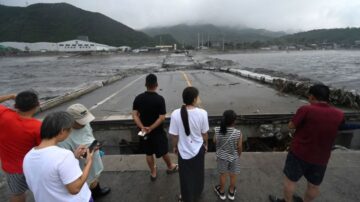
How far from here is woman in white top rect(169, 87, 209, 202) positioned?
305 centimetres

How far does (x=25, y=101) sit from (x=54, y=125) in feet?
2.72

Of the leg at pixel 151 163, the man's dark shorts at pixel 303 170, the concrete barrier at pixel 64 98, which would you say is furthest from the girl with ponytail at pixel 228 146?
the concrete barrier at pixel 64 98

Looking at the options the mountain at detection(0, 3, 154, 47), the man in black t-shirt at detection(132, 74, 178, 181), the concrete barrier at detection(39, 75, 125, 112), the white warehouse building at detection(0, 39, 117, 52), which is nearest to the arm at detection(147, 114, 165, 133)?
the man in black t-shirt at detection(132, 74, 178, 181)

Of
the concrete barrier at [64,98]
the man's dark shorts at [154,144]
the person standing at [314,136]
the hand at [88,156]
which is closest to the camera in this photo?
the hand at [88,156]

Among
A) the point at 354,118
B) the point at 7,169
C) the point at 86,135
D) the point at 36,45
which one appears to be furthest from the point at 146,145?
the point at 36,45

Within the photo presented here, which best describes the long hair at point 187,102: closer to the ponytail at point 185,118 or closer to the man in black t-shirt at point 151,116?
the ponytail at point 185,118

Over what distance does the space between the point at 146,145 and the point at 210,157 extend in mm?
1514

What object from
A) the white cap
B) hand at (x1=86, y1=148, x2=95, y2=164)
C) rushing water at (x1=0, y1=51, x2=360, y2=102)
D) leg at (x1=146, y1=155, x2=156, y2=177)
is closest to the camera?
hand at (x1=86, y1=148, x2=95, y2=164)

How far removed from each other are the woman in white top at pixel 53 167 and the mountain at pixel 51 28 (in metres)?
175

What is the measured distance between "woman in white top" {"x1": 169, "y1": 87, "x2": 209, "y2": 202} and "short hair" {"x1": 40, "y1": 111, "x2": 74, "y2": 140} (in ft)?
4.38

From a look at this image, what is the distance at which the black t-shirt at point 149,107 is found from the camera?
3.74m

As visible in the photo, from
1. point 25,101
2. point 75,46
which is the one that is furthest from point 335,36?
point 25,101

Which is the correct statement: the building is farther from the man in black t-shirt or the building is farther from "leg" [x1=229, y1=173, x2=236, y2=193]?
"leg" [x1=229, y1=173, x2=236, y2=193]

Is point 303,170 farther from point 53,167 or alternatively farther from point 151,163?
point 53,167
